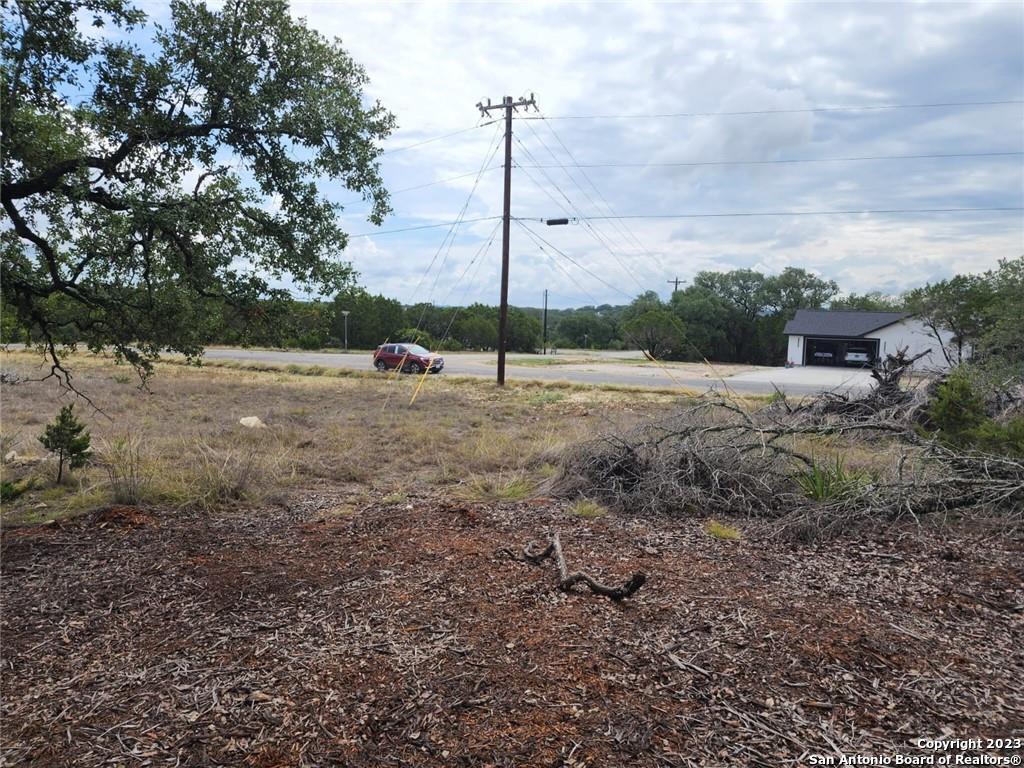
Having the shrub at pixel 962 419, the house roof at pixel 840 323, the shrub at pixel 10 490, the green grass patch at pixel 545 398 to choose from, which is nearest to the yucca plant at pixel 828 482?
the shrub at pixel 962 419

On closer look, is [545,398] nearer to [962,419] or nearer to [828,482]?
[962,419]

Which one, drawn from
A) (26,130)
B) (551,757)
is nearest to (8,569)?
Answer: (26,130)

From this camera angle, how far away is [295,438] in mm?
11039

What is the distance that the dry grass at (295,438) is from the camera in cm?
701

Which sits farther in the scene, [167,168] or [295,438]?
A: [295,438]

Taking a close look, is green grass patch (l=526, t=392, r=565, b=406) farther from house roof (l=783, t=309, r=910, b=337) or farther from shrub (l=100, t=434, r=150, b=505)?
house roof (l=783, t=309, r=910, b=337)

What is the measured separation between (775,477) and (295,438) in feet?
24.9

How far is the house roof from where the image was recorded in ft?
172

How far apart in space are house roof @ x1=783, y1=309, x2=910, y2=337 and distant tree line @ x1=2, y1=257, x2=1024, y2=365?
2.51 metres

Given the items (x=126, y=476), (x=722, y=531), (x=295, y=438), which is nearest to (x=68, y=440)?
(x=126, y=476)

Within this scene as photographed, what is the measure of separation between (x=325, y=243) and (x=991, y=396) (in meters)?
9.73

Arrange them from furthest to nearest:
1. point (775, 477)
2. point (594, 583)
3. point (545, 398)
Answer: point (545, 398)
point (775, 477)
point (594, 583)

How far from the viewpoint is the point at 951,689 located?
9.93ft

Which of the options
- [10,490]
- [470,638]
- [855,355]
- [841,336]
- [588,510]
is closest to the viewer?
[470,638]
